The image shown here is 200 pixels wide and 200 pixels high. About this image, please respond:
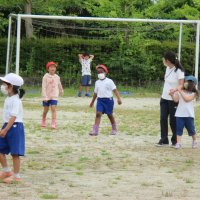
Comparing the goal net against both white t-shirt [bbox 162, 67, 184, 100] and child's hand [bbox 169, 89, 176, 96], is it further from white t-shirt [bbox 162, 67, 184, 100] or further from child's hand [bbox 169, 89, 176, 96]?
child's hand [bbox 169, 89, 176, 96]

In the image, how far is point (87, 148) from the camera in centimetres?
1141

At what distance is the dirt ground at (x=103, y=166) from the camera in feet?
25.0

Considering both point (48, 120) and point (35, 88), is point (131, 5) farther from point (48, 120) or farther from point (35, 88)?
point (48, 120)

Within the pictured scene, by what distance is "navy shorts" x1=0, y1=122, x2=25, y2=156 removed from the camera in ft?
27.0

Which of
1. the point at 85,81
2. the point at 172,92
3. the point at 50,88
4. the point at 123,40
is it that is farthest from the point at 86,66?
the point at 172,92

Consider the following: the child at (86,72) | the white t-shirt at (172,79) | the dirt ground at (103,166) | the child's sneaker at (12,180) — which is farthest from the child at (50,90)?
the child at (86,72)

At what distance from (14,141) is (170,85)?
4.24 m

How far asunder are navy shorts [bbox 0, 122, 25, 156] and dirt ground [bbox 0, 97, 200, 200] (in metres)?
0.38

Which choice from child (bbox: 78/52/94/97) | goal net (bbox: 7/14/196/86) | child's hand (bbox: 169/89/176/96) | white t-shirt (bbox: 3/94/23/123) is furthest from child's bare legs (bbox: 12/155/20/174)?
goal net (bbox: 7/14/196/86)

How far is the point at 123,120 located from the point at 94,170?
24.5 feet

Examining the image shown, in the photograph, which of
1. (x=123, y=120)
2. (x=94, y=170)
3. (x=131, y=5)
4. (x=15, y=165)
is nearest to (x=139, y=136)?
(x=123, y=120)

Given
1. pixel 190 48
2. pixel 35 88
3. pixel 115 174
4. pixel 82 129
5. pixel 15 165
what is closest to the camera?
pixel 15 165

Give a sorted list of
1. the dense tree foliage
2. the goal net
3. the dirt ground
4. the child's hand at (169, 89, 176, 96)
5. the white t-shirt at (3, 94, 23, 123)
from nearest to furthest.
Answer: the dirt ground
the white t-shirt at (3, 94, 23, 123)
the child's hand at (169, 89, 176, 96)
the goal net
the dense tree foliage

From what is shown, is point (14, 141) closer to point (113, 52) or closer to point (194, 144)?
point (194, 144)
